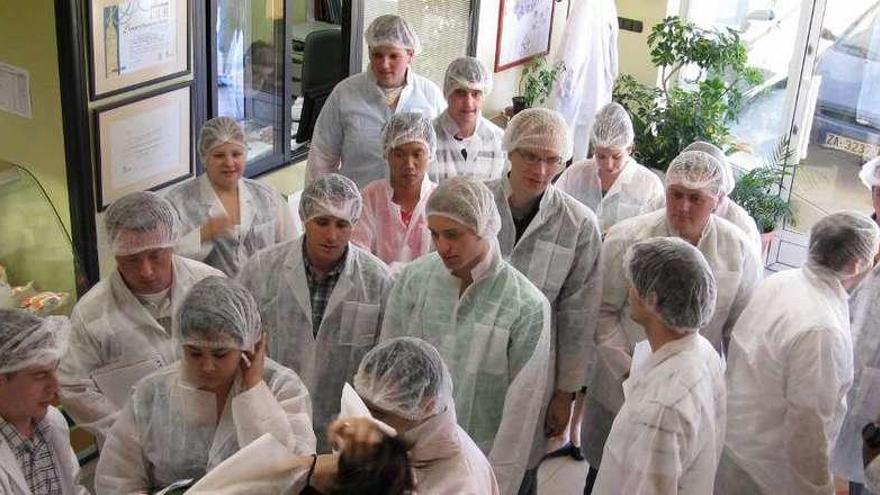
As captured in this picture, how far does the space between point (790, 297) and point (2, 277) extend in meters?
2.56

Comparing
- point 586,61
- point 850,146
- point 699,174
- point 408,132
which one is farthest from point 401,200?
point 850,146

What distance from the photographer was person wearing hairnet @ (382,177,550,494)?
2570 millimetres

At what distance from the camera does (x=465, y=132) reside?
390 centimetres

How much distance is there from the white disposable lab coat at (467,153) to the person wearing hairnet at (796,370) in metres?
1.41

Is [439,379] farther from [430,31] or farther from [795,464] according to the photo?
[430,31]

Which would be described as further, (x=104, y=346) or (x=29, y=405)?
(x=104, y=346)

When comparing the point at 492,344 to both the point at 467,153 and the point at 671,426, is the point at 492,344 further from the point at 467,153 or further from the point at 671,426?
the point at 467,153

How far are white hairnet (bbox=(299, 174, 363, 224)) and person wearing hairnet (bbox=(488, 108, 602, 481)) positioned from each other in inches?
20.0

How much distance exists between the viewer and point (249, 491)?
1812 mm

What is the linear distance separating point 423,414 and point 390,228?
143cm

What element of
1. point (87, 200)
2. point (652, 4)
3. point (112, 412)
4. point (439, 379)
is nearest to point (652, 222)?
Result: point (439, 379)

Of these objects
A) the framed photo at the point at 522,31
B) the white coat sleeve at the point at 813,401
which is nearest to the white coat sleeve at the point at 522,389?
the white coat sleeve at the point at 813,401

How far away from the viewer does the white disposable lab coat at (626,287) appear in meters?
3.07

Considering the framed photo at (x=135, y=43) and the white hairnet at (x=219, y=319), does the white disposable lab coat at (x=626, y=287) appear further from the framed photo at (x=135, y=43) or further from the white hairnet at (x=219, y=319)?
the framed photo at (x=135, y=43)
